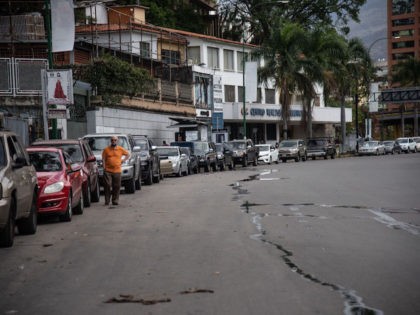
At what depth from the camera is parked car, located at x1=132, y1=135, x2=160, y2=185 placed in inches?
1090

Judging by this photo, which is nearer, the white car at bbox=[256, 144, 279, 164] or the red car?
the red car

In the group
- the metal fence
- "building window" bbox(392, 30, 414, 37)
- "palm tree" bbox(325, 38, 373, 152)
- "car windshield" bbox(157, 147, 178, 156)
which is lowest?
"car windshield" bbox(157, 147, 178, 156)

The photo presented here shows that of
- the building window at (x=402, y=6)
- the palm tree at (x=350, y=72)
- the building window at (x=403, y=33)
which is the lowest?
the palm tree at (x=350, y=72)

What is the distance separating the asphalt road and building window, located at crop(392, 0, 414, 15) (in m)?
140

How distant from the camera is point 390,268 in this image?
9.11 m

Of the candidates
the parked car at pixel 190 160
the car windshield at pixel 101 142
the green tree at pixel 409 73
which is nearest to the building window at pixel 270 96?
the green tree at pixel 409 73

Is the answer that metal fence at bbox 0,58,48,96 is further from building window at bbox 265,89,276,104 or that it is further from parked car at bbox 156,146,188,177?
building window at bbox 265,89,276,104

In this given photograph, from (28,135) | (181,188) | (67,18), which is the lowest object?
(181,188)

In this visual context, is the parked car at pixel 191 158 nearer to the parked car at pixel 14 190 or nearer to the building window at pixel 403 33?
the parked car at pixel 14 190

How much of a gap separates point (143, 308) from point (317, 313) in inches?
64.4

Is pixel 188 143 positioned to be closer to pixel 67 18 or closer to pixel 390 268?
pixel 67 18

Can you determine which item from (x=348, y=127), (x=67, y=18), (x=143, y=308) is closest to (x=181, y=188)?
(x=67, y=18)

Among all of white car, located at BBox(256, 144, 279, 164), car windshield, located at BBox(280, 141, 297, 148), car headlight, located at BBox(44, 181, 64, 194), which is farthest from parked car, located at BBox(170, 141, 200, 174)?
car headlight, located at BBox(44, 181, 64, 194)

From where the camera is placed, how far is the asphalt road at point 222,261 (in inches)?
288
